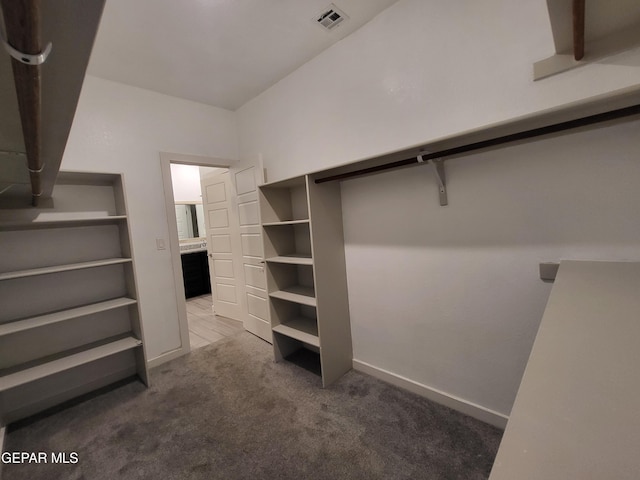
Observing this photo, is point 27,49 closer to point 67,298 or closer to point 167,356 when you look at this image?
point 67,298

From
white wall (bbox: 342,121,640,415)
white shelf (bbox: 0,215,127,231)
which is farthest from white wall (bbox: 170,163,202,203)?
white wall (bbox: 342,121,640,415)

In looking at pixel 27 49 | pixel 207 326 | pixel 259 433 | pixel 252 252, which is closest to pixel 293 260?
pixel 252 252

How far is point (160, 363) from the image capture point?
111 inches

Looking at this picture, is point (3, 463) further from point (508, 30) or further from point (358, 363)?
point (508, 30)

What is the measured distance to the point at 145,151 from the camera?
109 inches

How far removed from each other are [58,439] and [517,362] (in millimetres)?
3105

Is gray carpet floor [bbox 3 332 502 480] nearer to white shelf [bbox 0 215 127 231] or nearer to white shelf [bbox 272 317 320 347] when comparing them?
white shelf [bbox 272 317 320 347]

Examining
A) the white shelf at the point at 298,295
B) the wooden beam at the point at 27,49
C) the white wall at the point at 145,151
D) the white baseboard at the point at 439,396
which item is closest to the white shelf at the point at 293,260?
the white shelf at the point at 298,295

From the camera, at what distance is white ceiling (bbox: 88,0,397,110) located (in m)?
1.82

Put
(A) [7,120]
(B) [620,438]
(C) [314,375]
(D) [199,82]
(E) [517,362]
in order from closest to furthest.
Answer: (B) [620,438] → (A) [7,120] → (E) [517,362] → (C) [314,375] → (D) [199,82]

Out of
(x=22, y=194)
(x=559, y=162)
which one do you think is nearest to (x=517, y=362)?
(x=559, y=162)

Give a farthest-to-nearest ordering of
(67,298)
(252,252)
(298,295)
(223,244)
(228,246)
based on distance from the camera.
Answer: (223,244) < (228,246) < (252,252) < (298,295) < (67,298)

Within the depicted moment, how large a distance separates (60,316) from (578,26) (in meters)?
3.39

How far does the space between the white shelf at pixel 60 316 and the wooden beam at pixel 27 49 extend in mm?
1752
